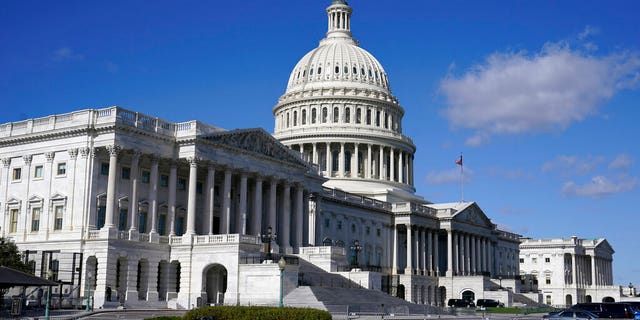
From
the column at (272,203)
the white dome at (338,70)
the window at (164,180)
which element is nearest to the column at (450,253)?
the white dome at (338,70)

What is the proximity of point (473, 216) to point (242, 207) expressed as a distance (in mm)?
67692

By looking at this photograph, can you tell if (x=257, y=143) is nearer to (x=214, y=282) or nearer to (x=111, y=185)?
(x=214, y=282)

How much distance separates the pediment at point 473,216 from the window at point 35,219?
75462 millimetres

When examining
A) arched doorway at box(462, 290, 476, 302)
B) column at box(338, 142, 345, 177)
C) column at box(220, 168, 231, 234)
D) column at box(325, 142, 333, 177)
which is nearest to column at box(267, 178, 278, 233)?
column at box(220, 168, 231, 234)

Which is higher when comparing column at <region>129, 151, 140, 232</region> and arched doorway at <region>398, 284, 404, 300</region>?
column at <region>129, 151, 140, 232</region>

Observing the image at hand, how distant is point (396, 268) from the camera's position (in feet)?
419

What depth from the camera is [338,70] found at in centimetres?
14800

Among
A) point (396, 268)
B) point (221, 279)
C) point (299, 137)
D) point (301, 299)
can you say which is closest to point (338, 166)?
point (299, 137)

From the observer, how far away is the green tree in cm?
6614

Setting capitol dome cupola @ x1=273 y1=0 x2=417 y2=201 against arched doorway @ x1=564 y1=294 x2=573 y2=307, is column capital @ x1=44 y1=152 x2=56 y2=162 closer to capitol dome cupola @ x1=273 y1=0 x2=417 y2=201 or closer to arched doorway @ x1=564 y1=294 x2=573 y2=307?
capitol dome cupola @ x1=273 y1=0 x2=417 y2=201

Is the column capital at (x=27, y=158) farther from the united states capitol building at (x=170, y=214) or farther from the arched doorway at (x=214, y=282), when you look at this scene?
the arched doorway at (x=214, y=282)

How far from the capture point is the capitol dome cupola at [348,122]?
140 m

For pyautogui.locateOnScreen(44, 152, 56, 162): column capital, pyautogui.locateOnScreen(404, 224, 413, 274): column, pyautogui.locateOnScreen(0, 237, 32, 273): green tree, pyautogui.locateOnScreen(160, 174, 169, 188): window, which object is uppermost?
pyautogui.locateOnScreen(44, 152, 56, 162): column capital

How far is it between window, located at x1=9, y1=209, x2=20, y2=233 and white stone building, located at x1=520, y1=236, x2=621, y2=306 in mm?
120948
